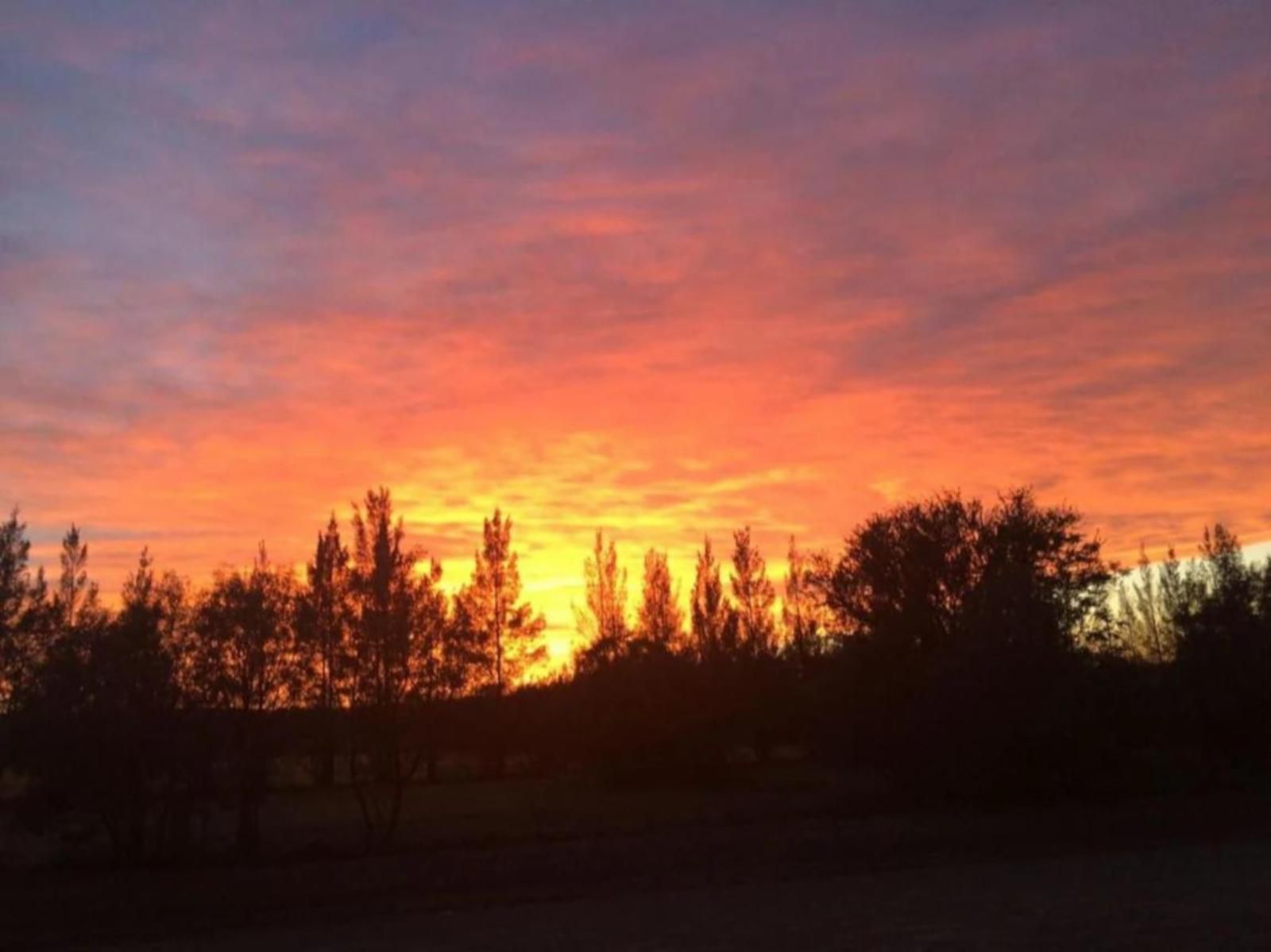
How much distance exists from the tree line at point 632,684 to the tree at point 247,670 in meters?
0.06

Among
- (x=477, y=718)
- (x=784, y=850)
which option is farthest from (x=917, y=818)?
(x=477, y=718)

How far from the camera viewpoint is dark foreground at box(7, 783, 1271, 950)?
16391 mm

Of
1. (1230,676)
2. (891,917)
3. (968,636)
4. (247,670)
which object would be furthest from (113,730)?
(1230,676)

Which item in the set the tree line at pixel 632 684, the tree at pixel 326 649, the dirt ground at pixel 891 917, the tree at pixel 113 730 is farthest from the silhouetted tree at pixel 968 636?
the tree at pixel 113 730

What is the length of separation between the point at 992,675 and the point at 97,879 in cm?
2608

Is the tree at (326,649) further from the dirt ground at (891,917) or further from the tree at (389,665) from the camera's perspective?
the dirt ground at (891,917)

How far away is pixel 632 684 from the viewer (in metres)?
54.3

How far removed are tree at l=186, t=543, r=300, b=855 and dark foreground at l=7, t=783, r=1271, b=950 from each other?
2732 millimetres

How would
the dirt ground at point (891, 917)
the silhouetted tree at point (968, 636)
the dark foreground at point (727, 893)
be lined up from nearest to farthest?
1. the dirt ground at point (891, 917)
2. the dark foreground at point (727, 893)
3. the silhouetted tree at point (968, 636)

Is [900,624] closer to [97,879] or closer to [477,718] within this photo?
[477,718]

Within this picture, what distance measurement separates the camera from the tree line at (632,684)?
2798cm

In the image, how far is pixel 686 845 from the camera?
27.2 meters

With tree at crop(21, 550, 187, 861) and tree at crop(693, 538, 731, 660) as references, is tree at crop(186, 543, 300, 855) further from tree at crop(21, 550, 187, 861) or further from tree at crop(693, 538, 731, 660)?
tree at crop(693, 538, 731, 660)

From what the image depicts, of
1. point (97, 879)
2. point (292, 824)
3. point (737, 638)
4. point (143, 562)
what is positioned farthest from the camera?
point (737, 638)
